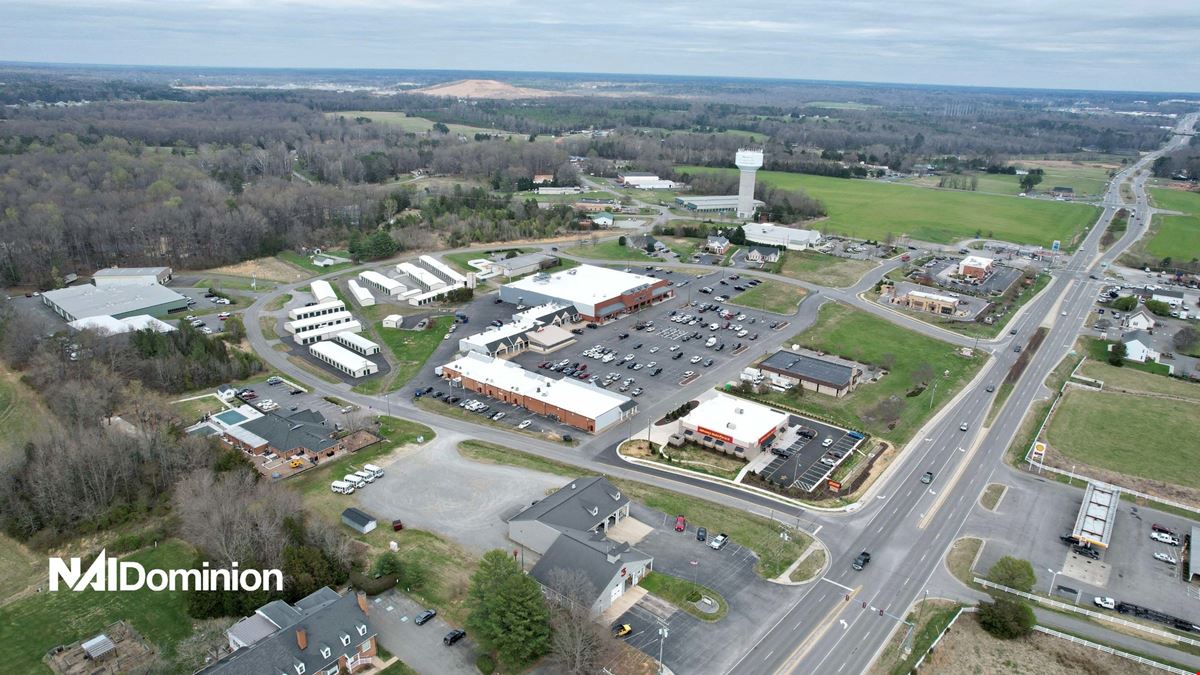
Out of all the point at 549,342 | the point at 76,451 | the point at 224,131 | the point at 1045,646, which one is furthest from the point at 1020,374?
the point at 224,131

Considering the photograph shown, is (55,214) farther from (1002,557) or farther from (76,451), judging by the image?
(1002,557)

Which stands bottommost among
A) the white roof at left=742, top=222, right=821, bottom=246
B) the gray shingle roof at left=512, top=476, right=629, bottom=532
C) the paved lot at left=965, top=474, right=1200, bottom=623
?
the paved lot at left=965, top=474, right=1200, bottom=623

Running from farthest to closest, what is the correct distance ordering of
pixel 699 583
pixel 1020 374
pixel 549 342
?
pixel 549 342 → pixel 1020 374 → pixel 699 583

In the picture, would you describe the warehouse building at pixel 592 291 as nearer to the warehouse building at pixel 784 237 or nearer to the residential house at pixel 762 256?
the residential house at pixel 762 256

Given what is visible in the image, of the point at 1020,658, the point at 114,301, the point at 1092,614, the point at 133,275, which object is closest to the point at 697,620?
the point at 1020,658

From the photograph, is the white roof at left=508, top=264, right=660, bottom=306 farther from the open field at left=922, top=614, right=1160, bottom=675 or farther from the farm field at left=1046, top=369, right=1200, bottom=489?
the open field at left=922, top=614, right=1160, bottom=675

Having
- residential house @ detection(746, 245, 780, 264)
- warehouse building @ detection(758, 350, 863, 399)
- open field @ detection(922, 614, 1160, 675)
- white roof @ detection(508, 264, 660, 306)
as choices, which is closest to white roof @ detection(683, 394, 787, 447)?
warehouse building @ detection(758, 350, 863, 399)
